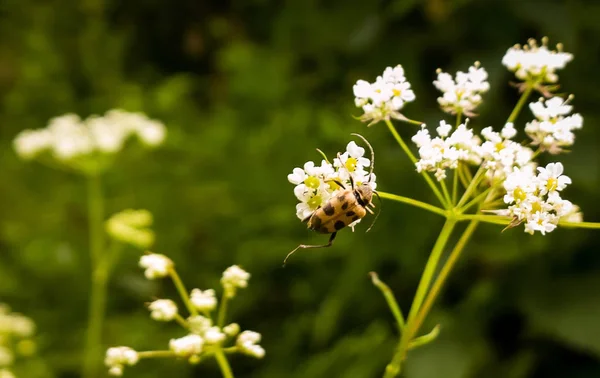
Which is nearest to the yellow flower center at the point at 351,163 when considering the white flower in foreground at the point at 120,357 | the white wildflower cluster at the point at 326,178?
the white wildflower cluster at the point at 326,178

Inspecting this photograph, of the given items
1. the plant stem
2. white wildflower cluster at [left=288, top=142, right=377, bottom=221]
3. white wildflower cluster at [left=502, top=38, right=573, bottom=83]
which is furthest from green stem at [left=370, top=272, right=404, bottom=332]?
the plant stem

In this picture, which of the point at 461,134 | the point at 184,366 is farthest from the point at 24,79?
the point at 461,134

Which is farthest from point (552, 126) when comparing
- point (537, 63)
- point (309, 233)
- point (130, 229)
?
point (309, 233)

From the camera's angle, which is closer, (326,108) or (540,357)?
(540,357)

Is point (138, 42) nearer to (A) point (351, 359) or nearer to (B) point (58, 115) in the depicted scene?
(B) point (58, 115)

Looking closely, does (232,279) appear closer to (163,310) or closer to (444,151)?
(163,310)

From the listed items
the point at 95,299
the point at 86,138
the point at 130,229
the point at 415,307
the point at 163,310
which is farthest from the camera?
the point at 95,299

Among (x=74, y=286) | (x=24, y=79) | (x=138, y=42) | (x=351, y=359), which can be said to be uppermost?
(x=138, y=42)
